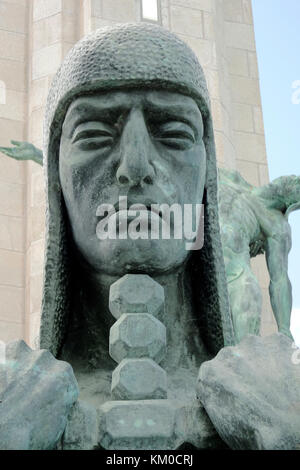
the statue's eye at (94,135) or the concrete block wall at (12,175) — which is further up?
the concrete block wall at (12,175)

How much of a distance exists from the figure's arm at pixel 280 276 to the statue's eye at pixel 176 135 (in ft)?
14.1

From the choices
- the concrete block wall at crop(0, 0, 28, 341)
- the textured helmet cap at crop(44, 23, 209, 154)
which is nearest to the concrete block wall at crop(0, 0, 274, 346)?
the concrete block wall at crop(0, 0, 28, 341)

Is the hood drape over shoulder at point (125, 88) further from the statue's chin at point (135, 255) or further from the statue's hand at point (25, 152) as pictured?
the statue's hand at point (25, 152)

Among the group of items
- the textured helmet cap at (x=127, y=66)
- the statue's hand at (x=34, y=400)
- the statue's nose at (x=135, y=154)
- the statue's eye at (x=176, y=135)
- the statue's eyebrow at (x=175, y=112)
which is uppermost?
the textured helmet cap at (x=127, y=66)

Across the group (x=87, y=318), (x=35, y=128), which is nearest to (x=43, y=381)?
(x=87, y=318)

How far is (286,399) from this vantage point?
188cm

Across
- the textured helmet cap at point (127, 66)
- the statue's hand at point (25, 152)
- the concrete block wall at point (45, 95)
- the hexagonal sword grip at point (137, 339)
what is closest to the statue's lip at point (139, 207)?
the hexagonal sword grip at point (137, 339)

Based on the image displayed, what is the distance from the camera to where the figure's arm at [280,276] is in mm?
6637

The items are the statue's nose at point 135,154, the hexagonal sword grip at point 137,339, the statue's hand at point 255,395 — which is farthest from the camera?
the statue's nose at point 135,154

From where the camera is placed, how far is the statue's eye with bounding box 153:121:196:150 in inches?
94.5

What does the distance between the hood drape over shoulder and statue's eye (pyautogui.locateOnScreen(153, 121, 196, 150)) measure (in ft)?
0.32

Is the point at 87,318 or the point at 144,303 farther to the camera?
the point at 87,318
